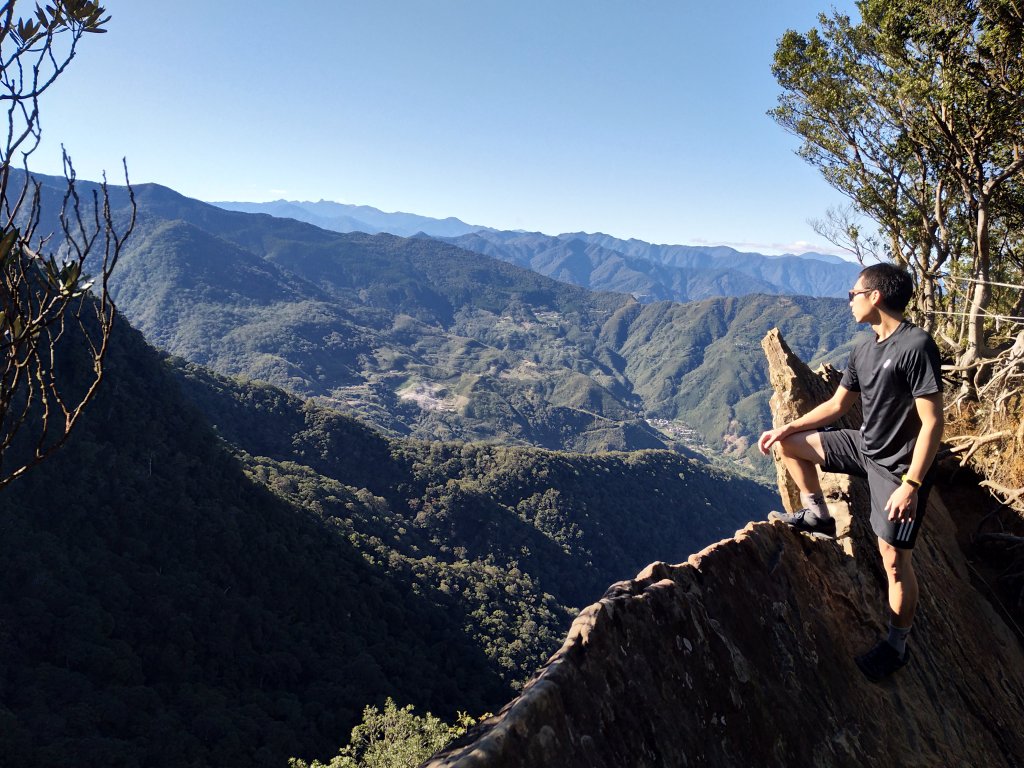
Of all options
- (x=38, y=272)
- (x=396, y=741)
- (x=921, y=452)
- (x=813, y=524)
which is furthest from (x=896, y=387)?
(x=396, y=741)

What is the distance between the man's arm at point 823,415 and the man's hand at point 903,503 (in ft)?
3.09

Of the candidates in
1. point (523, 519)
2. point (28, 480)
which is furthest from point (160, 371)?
point (523, 519)

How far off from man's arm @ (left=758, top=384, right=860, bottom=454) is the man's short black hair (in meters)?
0.81

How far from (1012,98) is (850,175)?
20.1ft

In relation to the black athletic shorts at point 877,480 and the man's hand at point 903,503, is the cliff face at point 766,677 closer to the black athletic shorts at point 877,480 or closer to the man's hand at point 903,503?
the black athletic shorts at point 877,480

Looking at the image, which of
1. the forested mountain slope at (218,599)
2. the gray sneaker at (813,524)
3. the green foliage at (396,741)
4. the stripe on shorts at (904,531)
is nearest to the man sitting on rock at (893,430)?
the stripe on shorts at (904,531)

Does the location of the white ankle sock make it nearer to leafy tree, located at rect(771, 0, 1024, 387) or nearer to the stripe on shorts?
the stripe on shorts

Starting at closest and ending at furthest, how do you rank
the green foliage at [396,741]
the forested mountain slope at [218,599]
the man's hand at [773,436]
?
1. the man's hand at [773,436]
2. the green foliage at [396,741]
3. the forested mountain slope at [218,599]

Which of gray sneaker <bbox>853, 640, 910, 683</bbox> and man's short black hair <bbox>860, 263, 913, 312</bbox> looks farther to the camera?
gray sneaker <bbox>853, 640, 910, 683</bbox>

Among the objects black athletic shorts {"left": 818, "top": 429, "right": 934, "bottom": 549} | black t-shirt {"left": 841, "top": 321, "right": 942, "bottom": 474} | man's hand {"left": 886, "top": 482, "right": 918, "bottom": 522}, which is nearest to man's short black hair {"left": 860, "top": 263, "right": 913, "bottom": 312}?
black t-shirt {"left": 841, "top": 321, "right": 942, "bottom": 474}

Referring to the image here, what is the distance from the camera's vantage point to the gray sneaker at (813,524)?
18.0 feet

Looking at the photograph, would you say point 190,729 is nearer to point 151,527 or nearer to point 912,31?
point 151,527

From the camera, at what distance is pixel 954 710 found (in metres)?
5.13

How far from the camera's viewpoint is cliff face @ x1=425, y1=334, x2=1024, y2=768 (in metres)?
3.14
